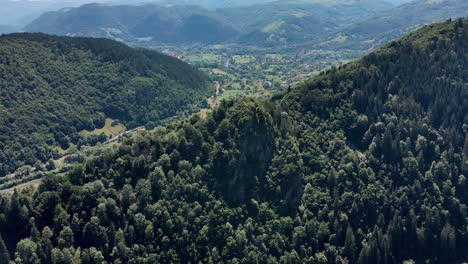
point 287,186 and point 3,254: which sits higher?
point 3,254

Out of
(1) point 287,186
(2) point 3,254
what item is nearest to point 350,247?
(1) point 287,186

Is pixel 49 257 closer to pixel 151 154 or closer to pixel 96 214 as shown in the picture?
pixel 96 214

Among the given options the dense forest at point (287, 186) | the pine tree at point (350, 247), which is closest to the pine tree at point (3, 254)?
the dense forest at point (287, 186)

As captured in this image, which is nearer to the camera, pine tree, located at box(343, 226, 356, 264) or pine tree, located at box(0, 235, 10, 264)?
pine tree, located at box(0, 235, 10, 264)

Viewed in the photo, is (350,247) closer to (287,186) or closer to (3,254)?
(287,186)

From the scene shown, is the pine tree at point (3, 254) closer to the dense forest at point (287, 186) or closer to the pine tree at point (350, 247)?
the dense forest at point (287, 186)

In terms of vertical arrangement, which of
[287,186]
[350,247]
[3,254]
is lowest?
[350,247]

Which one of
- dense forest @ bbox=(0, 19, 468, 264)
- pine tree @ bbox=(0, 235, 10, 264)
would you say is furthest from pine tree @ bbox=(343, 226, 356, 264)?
pine tree @ bbox=(0, 235, 10, 264)

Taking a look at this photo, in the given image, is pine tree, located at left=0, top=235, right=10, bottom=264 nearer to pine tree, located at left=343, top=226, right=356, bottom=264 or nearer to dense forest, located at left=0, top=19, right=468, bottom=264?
dense forest, located at left=0, top=19, right=468, bottom=264
